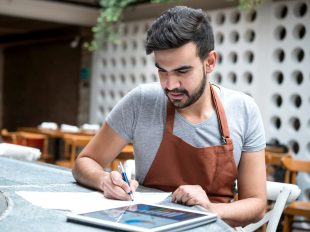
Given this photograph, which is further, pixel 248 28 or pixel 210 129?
pixel 248 28

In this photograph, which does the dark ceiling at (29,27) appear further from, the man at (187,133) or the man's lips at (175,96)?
the man's lips at (175,96)

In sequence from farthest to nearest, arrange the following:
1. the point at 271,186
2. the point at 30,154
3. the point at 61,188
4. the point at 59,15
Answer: the point at 59,15
the point at 30,154
the point at 271,186
the point at 61,188

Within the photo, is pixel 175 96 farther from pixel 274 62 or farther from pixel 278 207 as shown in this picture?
pixel 274 62

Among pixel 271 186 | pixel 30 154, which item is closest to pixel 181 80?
pixel 271 186

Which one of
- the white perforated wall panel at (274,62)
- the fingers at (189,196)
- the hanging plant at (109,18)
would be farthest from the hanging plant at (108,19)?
the fingers at (189,196)

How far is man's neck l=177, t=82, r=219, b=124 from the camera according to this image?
6.68 feet

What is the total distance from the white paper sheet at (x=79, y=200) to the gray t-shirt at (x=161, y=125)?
28cm

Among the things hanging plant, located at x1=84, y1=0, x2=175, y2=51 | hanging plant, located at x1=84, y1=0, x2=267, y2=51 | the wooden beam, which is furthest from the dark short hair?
the wooden beam

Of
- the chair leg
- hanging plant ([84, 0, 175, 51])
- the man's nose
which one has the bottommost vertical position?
the chair leg

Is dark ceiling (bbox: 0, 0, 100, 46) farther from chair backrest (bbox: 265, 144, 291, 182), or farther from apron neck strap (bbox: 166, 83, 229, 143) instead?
apron neck strap (bbox: 166, 83, 229, 143)

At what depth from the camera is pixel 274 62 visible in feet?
21.4

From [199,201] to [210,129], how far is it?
45 centimetres

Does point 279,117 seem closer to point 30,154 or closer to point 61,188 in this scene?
point 30,154

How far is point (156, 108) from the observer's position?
6.86 ft
